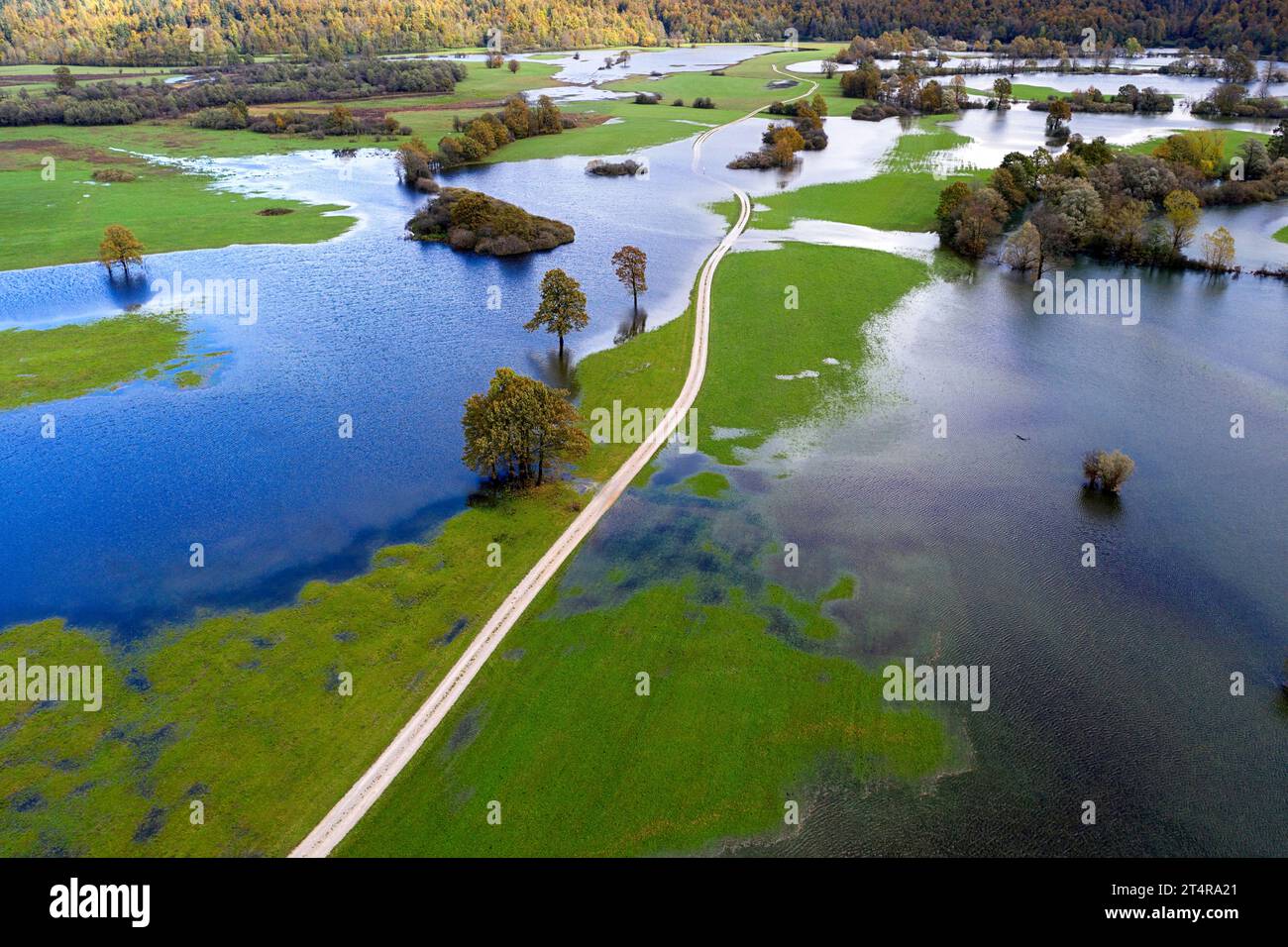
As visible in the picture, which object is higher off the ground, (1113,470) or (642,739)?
(1113,470)

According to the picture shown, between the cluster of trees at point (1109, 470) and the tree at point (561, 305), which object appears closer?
the cluster of trees at point (1109, 470)

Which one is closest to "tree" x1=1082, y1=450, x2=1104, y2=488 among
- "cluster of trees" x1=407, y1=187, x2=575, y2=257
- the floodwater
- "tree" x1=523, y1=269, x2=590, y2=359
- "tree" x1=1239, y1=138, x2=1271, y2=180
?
the floodwater

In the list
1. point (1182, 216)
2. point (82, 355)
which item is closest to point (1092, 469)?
point (1182, 216)

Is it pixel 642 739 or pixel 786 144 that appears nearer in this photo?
→ pixel 642 739

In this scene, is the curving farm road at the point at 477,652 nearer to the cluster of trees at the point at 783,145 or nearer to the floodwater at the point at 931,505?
the floodwater at the point at 931,505

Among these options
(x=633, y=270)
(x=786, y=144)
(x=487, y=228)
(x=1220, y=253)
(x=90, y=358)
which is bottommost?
(x=90, y=358)

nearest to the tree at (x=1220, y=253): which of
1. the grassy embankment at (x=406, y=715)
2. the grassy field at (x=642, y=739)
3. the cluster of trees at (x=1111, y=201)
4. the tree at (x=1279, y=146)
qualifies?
the cluster of trees at (x=1111, y=201)

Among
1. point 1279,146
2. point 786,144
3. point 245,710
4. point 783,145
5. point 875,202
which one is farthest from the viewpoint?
point 786,144

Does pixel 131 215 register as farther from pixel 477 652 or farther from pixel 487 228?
pixel 477 652
